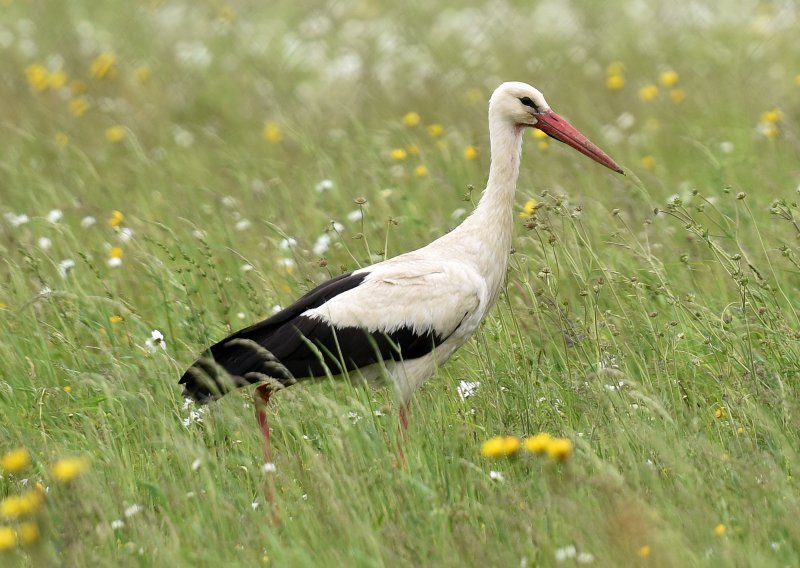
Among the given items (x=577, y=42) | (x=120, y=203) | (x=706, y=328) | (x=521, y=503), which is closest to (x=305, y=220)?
(x=120, y=203)

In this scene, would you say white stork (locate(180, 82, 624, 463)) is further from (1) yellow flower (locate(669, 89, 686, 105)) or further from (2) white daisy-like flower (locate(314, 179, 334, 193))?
(1) yellow flower (locate(669, 89, 686, 105))

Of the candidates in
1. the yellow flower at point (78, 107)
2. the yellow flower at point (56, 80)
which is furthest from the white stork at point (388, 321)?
the yellow flower at point (56, 80)

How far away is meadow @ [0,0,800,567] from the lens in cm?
332

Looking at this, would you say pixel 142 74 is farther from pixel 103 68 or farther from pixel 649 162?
pixel 649 162

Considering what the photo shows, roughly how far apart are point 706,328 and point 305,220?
283 cm

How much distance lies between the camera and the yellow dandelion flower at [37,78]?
9.44 m

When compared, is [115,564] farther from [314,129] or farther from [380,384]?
[314,129]

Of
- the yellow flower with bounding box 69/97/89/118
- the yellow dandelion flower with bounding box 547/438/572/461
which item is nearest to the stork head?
the yellow dandelion flower with bounding box 547/438/572/461

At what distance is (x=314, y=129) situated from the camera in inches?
332

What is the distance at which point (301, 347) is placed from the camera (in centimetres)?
445

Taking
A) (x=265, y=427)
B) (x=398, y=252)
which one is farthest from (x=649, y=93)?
(x=265, y=427)

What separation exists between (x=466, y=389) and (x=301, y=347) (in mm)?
593

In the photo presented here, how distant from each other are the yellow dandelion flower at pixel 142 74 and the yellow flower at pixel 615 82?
351 centimetres

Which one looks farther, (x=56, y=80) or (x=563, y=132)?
(x=56, y=80)
